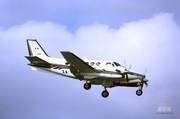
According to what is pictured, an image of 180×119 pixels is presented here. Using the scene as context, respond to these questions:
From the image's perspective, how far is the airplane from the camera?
33606 mm

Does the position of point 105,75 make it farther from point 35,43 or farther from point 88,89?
point 35,43

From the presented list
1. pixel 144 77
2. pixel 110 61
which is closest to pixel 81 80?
pixel 110 61

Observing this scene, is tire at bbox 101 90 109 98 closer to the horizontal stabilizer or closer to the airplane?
the airplane

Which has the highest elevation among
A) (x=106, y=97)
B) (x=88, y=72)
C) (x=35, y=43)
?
(x=35, y=43)

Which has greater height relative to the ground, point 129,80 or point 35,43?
point 35,43

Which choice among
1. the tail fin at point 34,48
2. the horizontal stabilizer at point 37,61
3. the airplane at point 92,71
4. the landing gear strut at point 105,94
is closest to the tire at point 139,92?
the airplane at point 92,71

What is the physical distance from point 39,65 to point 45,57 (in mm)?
1328

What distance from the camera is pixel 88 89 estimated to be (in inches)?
1371

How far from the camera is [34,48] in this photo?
3747cm

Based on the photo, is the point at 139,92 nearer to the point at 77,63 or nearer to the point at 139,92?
the point at 139,92

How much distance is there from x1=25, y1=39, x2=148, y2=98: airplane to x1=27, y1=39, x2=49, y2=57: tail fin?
0.69m

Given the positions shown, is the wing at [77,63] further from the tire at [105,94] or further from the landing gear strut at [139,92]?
the landing gear strut at [139,92]

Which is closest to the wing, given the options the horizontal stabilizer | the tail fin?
the horizontal stabilizer

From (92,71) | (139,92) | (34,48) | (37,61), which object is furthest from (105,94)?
(34,48)
